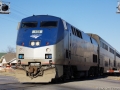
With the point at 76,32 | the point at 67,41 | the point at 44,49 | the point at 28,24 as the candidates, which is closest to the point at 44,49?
the point at 44,49

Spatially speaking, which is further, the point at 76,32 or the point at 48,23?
the point at 76,32

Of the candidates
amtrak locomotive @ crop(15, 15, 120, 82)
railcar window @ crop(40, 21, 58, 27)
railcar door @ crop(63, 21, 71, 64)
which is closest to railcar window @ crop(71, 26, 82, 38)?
amtrak locomotive @ crop(15, 15, 120, 82)


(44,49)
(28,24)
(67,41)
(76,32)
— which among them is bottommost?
(44,49)

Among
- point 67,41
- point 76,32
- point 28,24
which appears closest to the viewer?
point 28,24

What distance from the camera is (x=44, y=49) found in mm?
16359

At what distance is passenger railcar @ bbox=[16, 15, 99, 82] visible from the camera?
16.3m

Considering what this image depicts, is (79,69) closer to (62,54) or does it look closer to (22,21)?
(62,54)

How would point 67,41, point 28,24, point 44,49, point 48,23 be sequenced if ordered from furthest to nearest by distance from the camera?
1. point 67,41
2. point 28,24
3. point 48,23
4. point 44,49

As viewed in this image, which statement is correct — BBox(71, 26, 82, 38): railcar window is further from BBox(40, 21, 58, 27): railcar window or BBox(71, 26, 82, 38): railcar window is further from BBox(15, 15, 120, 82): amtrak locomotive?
BBox(40, 21, 58, 27): railcar window

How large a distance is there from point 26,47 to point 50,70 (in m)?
2.21

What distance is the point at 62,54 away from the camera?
57.4 feet

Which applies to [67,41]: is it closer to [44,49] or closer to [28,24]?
[44,49]

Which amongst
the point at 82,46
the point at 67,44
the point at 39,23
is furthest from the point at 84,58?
the point at 39,23

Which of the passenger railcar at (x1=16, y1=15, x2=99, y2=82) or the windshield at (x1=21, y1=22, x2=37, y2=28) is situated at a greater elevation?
the windshield at (x1=21, y1=22, x2=37, y2=28)
